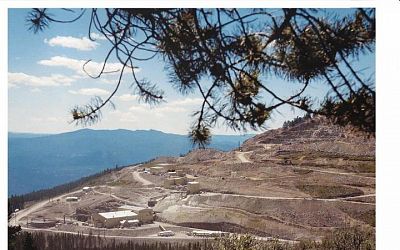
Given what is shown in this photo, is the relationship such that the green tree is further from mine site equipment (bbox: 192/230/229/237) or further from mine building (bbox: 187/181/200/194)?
mine site equipment (bbox: 192/230/229/237)

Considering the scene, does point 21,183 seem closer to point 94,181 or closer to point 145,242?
point 94,181

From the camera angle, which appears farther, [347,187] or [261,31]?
[347,187]

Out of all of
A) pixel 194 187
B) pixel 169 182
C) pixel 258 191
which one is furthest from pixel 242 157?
pixel 169 182

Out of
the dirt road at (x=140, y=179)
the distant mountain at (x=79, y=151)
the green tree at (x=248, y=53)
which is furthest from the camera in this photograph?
the dirt road at (x=140, y=179)

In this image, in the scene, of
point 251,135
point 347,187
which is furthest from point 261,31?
point 347,187

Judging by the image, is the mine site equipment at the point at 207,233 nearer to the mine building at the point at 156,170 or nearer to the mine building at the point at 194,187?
the mine building at the point at 194,187

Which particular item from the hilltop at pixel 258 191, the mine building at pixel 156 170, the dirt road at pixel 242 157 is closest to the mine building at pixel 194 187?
the hilltop at pixel 258 191

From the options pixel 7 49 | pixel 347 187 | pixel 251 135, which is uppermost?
pixel 7 49
